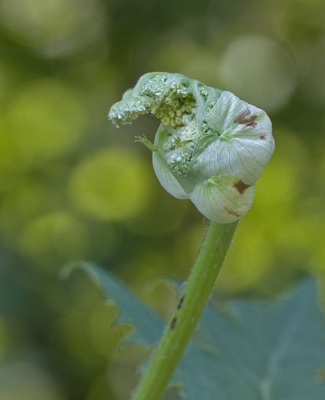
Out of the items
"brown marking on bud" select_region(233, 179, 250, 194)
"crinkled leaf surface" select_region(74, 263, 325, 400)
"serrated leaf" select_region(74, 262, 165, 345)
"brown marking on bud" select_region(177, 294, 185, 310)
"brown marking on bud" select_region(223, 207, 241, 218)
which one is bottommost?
"crinkled leaf surface" select_region(74, 263, 325, 400)

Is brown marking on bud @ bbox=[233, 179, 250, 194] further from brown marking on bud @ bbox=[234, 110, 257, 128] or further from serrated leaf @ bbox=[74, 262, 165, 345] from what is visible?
serrated leaf @ bbox=[74, 262, 165, 345]

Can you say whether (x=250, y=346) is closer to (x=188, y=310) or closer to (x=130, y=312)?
(x=130, y=312)

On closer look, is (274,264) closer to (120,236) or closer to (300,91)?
(120,236)

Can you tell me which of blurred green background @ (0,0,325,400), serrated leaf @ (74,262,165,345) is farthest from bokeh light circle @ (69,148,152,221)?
serrated leaf @ (74,262,165,345)

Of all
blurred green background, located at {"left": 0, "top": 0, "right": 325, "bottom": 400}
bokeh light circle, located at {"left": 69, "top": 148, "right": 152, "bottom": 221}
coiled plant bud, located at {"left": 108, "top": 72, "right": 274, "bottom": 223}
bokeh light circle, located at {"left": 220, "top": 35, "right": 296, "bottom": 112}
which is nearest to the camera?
coiled plant bud, located at {"left": 108, "top": 72, "right": 274, "bottom": 223}

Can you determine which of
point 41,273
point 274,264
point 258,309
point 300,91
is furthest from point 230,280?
point 258,309

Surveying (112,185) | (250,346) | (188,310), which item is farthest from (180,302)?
(112,185)
